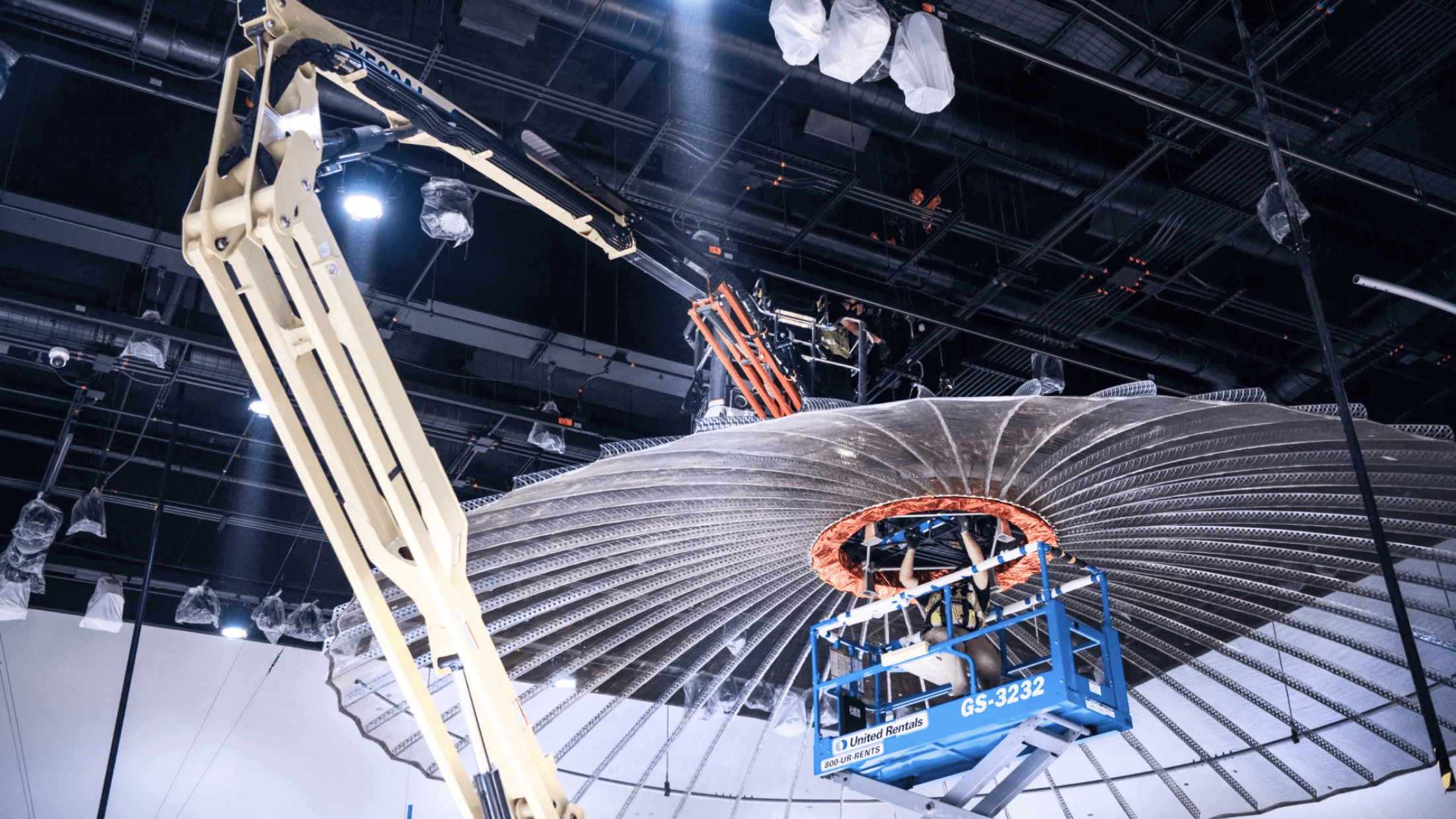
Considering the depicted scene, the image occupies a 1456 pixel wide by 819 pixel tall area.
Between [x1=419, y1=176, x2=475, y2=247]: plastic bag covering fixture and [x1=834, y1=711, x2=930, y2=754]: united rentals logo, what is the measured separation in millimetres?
5833

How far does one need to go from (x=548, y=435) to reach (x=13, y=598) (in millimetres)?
7318

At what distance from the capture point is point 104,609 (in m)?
15.7

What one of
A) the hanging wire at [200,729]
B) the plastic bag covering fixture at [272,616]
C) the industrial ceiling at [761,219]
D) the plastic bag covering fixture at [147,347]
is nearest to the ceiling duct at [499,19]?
the industrial ceiling at [761,219]

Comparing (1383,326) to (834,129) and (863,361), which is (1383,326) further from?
(834,129)

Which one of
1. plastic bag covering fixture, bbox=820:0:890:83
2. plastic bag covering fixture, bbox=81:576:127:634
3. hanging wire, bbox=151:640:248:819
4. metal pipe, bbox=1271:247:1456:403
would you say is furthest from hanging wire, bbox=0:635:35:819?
metal pipe, bbox=1271:247:1456:403

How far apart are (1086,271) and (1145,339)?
2.17 m

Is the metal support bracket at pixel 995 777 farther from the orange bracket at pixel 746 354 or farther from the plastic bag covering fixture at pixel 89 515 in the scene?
the plastic bag covering fixture at pixel 89 515

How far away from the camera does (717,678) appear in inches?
381

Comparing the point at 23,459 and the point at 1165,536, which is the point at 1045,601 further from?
the point at 23,459

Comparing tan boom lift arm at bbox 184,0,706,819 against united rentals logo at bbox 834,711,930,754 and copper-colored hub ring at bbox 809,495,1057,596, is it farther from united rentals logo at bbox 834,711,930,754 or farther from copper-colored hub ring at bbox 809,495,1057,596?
copper-colored hub ring at bbox 809,495,1057,596

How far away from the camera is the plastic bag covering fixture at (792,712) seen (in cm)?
1054

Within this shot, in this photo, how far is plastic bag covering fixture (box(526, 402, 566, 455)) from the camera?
14414 millimetres

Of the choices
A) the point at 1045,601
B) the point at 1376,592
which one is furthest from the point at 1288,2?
the point at 1045,601

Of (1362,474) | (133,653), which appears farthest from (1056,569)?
(133,653)
